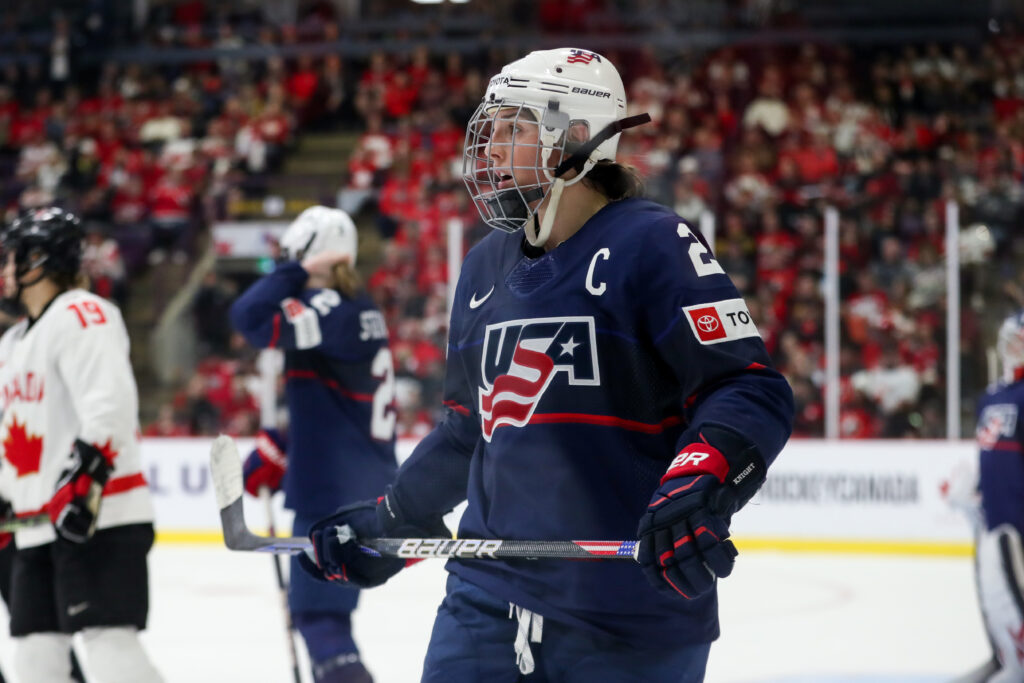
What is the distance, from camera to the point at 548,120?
5.65ft

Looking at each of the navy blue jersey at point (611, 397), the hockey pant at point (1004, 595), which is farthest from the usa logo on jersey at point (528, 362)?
the hockey pant at point (1004, 595)

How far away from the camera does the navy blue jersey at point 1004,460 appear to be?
3.23m

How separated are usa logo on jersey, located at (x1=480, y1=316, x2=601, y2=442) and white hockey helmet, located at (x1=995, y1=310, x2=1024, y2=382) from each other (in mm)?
2119

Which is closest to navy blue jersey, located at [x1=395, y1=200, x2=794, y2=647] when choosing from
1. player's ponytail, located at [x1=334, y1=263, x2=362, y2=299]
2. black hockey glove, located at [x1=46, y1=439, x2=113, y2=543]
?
black hockey glove, located at [x1=46, y1=439, x2=113, y2=543]

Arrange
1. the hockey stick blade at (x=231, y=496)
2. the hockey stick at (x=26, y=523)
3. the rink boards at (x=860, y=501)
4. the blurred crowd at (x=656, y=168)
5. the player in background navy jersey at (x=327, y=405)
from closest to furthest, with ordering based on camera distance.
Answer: the hockey stick blade at (x=231, y=496), the hockey stick at (x=26, y=523), the player in background navy jersey at (x=327, y=405), the rink boards at (x=860, y=501), the blurred crowd at (x=656, y=168)

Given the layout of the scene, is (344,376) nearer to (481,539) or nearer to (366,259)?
(481,539)

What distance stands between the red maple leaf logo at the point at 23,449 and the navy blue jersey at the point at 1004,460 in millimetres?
2297

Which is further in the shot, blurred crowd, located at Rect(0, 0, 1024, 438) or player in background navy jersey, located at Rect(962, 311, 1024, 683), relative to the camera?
blurred crowd, located at Rect(0, 0, 1024, 438)

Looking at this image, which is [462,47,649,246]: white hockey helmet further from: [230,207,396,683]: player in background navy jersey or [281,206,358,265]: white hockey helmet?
[281,206,358,265]: white hockey helmet

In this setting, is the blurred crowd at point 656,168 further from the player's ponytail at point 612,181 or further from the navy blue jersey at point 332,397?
the player's ponytail at point 612,181

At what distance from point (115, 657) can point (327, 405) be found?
2.87ft

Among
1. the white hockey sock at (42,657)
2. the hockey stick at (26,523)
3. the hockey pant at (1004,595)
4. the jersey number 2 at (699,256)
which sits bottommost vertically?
the hockey pant at (1004,595)

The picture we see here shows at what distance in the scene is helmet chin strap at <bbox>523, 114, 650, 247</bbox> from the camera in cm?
171

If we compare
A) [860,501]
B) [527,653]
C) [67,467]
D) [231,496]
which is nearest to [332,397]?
[67,467]
